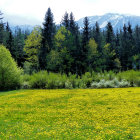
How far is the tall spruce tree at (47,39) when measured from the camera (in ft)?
192

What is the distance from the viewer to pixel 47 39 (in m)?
61.5

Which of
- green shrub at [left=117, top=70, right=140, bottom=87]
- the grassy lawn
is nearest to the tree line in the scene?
green shrub at [left=117, top=70, right=140, bottom=87]

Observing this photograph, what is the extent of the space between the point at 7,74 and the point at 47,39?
3442cm

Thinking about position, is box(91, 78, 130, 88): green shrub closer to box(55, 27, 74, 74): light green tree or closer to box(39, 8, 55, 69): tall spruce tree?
box(55, 27, 74, 74): light green tree

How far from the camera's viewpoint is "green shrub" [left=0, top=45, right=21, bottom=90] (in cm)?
2905

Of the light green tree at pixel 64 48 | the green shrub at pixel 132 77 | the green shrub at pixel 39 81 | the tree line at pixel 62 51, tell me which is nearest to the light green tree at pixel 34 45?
the tree line at pixel 62 51

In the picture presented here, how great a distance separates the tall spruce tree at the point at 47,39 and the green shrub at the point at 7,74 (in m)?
27.4

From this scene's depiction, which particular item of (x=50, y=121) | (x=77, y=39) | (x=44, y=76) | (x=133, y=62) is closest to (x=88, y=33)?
(x=77, y=39)

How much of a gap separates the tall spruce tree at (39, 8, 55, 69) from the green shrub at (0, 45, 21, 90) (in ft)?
89.8

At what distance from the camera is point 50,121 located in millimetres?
10703

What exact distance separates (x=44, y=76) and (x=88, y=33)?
3747 cm

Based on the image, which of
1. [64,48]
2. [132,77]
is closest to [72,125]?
[132,77]

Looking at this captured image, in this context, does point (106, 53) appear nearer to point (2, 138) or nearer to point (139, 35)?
point (139, 35)

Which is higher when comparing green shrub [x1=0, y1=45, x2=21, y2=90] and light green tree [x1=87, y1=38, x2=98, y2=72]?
light green tree [x1=87, y1=38, x2=98, y2=72]
